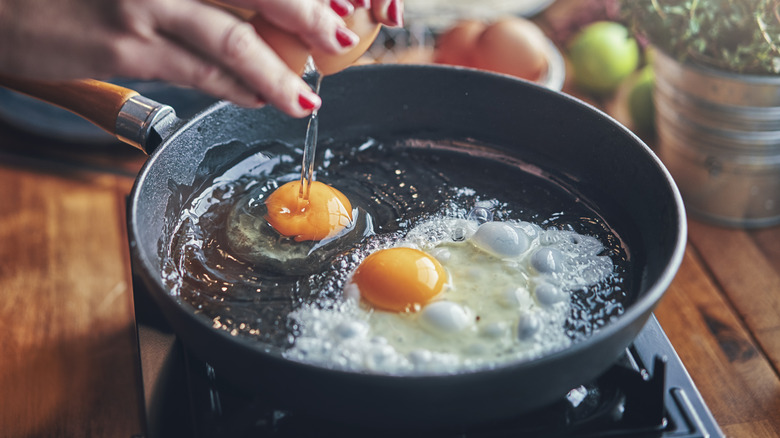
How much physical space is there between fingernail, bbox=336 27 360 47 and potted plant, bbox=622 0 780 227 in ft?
3.22

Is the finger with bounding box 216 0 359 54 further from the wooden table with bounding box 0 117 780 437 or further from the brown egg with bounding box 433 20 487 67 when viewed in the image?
the brown egg with bounding box 433 20 487 67

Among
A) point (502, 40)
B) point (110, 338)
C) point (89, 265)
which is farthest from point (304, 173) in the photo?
point (502, 40)

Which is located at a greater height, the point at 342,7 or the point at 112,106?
the point at 342,7

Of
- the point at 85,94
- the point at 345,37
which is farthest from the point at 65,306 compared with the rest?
the point at 345,37

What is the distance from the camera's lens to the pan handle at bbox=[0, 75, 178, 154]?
1.04m

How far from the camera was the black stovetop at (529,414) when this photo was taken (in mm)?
875

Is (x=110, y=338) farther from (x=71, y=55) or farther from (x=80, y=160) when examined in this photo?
(x=71, y=55)

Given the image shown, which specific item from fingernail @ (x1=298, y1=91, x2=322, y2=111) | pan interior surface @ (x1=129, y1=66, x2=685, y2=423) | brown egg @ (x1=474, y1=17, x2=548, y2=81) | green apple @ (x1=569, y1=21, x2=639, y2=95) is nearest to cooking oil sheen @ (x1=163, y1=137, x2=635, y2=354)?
pan interior surface @ (x1=129, y1=66, x2=685, y2=423)

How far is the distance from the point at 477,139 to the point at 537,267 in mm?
373

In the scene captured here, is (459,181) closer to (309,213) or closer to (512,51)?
(309,213)

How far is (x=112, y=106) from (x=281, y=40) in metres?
0.41

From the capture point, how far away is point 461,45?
5.90 feet

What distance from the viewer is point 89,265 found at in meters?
1.48

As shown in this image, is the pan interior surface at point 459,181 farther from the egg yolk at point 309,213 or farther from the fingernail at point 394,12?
the fingernail at point 394,12
